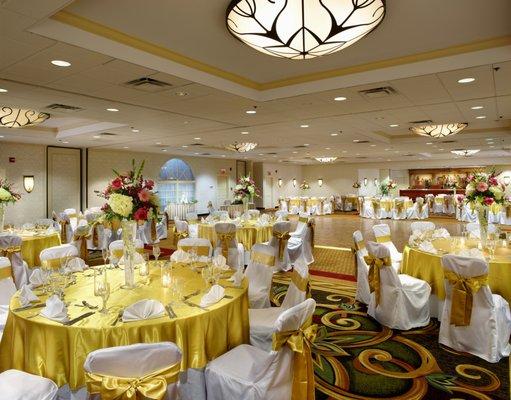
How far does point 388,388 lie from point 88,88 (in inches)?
193

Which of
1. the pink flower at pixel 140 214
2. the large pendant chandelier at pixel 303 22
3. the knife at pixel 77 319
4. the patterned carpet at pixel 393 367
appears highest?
the large pendant chandelier at pixel 303 22

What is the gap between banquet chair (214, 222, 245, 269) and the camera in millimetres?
6230

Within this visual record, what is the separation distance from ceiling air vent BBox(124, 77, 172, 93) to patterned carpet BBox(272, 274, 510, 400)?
3564mm

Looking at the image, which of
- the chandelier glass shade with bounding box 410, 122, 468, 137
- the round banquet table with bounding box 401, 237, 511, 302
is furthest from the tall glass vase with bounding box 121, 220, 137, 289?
the chandelier glass shade with bounding box 410, 122, 468, 137

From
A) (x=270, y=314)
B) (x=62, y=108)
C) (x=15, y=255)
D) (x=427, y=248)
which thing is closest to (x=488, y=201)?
Result: (x=427, y=248)

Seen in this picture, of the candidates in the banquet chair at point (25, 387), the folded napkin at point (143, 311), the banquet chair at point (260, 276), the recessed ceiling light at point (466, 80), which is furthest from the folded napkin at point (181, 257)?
the recessed ceiling light at point (466, 80)

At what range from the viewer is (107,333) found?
Answer: 7.24 feet

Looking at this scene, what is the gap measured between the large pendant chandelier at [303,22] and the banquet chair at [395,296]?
231 cm

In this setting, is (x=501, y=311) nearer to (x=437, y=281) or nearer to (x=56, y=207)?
(x=437, y=281)

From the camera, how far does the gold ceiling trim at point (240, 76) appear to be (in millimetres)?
3316

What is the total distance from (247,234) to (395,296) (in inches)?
141

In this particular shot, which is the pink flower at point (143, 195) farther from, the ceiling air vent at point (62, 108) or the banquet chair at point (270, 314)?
the ceiling air vent at point (62, 108)

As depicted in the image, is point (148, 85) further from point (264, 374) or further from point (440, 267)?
point (440, 267)

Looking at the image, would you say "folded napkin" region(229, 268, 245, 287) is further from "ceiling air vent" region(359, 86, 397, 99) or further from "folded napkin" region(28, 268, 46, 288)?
"ceiling air vent" region(359, 86, 397, 99)
